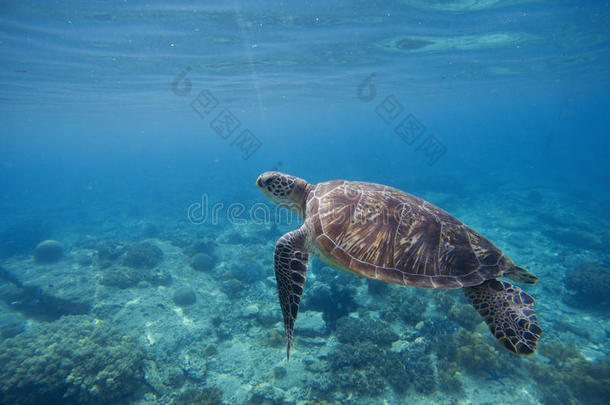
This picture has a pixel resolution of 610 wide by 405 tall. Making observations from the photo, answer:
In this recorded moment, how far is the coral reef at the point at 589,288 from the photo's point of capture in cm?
813

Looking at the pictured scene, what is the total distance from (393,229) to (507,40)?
18.5 meters

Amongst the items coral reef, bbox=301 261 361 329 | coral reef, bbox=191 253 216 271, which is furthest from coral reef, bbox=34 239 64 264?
coral reef, bbox=301 261 361 329

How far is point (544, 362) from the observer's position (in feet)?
20.0

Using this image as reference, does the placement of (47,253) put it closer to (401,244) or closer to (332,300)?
(332,300)

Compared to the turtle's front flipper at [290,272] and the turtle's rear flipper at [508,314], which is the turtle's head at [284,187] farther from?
the turtle's rear flipper at [508,314]

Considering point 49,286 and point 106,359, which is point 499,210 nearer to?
point 106,359

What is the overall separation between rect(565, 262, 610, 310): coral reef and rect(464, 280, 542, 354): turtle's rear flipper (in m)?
7.50

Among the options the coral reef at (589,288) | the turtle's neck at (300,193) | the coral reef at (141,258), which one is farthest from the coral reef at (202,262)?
the coral reef at (589,288)

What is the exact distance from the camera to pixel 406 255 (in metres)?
3.56

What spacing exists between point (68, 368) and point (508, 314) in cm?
772

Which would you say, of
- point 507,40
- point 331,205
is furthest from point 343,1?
point 507,40

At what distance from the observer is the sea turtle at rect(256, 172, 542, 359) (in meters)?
3.34

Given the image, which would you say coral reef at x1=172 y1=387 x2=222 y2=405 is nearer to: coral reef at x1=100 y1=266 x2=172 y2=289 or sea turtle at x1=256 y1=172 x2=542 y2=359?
sea turtle at x1=256 y1=172 x2=542 y2=359

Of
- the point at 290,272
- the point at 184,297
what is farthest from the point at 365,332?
the point at 184,297
